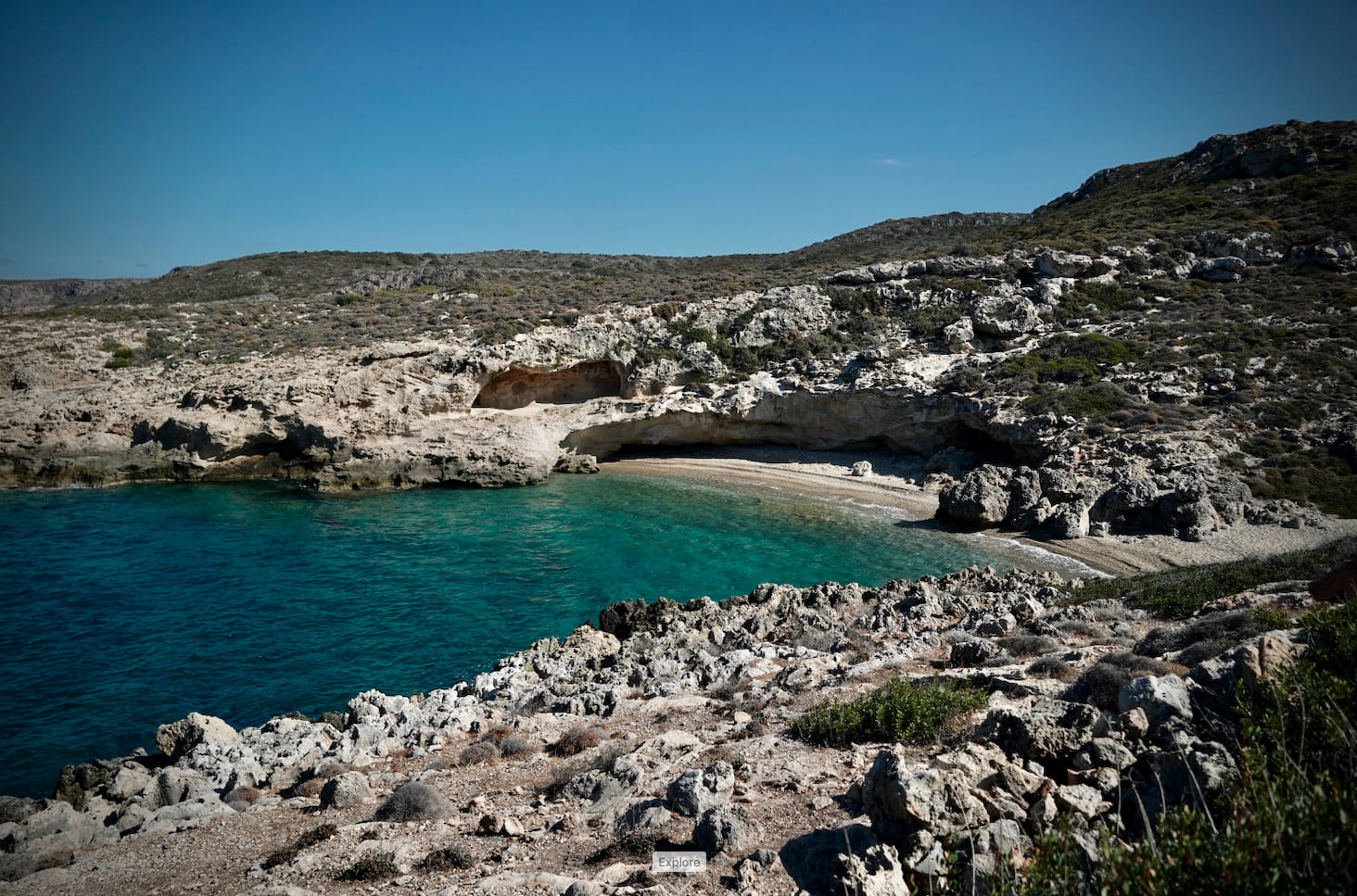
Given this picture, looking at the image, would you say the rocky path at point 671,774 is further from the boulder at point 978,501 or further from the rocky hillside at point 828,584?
the boulder at point 978,501

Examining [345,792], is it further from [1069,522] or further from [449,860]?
[1069,522]

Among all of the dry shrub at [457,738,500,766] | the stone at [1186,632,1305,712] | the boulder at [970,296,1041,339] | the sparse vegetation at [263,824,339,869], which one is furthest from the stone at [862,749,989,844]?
the boulder at [970,296,1041,339]

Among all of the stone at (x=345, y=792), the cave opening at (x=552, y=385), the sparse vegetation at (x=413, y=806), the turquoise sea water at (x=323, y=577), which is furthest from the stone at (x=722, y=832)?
the cave opening at (x=552, y=385)

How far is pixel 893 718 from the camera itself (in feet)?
26.2

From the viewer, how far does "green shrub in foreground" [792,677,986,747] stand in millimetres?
7734

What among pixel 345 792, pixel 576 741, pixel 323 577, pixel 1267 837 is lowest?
pixel 323 577

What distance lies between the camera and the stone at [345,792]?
8070mm

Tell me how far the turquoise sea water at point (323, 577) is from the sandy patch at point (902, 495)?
1.85 m

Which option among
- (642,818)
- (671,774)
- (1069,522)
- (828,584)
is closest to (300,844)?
(642,818)

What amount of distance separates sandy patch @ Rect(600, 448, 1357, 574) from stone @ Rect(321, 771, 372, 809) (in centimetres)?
1947

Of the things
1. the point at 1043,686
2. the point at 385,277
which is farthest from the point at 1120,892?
the point at 385,277

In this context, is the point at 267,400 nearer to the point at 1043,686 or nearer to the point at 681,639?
the point at 681,639

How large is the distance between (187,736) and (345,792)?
4.36 meters

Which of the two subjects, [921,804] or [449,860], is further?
[449,860]
